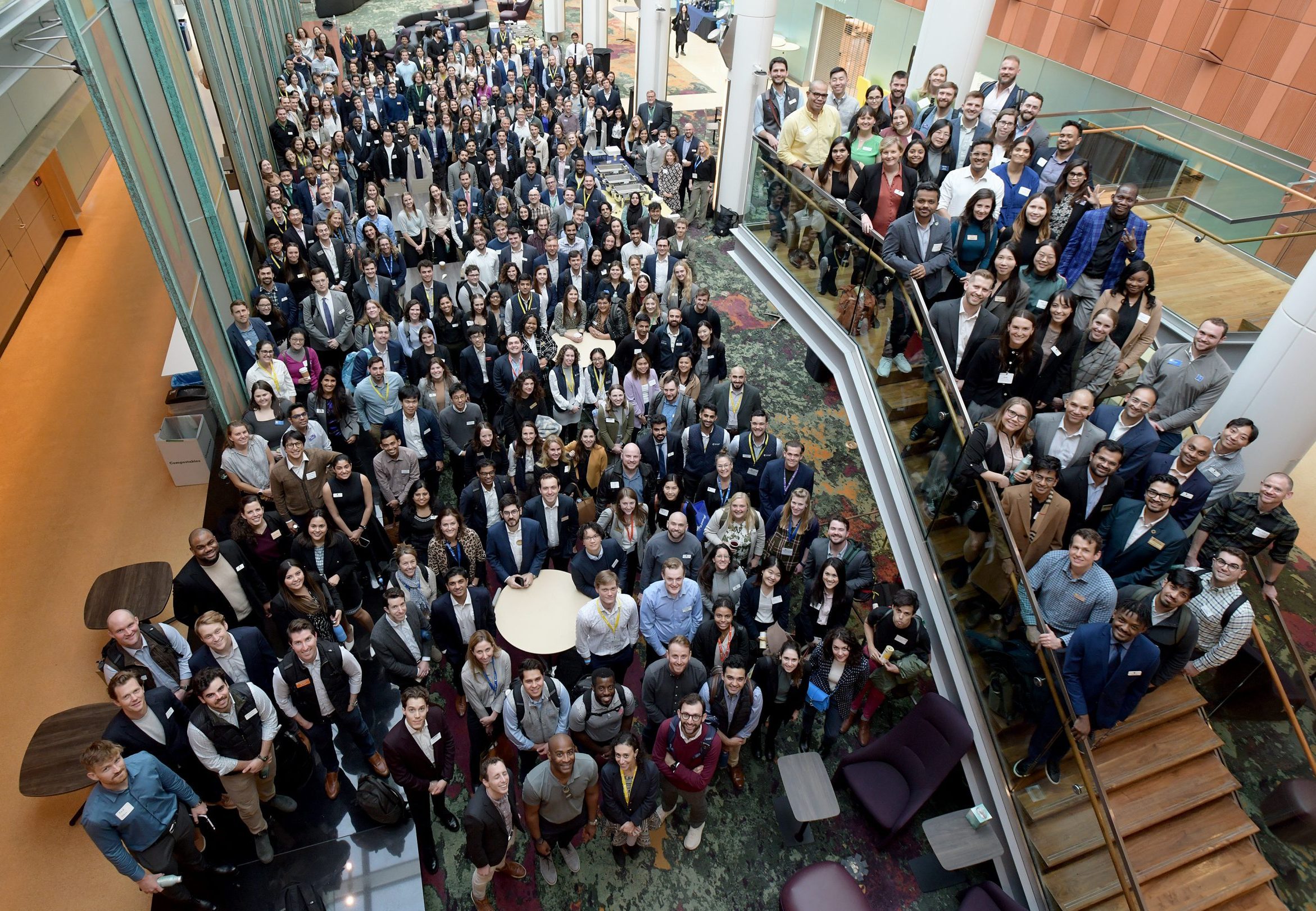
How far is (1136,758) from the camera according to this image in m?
5.11

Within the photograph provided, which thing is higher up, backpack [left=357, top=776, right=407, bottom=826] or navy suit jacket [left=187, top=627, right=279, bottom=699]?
navy suit jacket [left=187, top=627, right=279, bottom=699]

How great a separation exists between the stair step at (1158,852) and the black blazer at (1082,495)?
1.99m

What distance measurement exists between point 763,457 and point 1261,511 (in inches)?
141

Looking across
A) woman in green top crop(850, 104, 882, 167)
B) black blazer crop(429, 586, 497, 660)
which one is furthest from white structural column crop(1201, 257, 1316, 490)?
black blazer crop(429, 586, 497, 660)

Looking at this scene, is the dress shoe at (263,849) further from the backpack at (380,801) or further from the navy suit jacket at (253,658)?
the navy suit jacket at (253,658)

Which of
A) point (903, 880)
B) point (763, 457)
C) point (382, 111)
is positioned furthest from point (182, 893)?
point (382, 111)

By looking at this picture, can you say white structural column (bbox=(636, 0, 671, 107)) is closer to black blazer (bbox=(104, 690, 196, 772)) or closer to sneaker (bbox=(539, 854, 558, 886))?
black blazer (bbox=(104, 690, 196, 772))

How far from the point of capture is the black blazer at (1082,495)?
16.7ft

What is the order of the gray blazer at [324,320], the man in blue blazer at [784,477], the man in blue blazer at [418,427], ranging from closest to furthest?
1. the man in blue blazer at [784,477]
2. the man in blue blazer at [418,427]
3. the gray blazer at [324,320]

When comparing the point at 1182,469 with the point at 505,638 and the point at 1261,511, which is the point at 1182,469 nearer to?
the point at 1261,511

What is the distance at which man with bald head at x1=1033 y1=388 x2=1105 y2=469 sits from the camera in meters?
5.13

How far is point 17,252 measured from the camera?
10.1 metres

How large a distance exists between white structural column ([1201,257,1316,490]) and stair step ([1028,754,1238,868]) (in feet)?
7.93

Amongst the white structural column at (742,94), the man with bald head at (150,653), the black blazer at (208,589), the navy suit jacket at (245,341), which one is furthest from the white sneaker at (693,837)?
the white structural column at (742,94)
